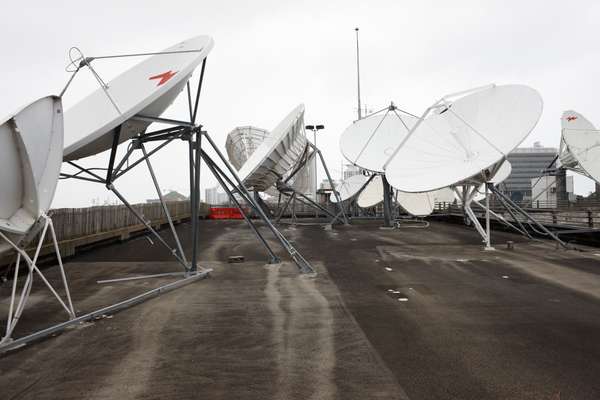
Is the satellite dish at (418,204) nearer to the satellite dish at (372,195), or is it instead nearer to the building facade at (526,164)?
the satellite dish at (372,195)

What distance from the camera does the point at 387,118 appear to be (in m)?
32.1

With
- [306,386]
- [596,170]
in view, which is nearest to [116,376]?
[306,386]

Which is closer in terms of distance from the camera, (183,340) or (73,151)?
(183,340)

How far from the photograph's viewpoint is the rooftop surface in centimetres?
518

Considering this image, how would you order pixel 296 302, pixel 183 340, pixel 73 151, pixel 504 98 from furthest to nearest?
pixel 504 98
pixel 296 302
pixel 73 151
pixel 183 340

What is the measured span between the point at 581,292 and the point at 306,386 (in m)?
8.40

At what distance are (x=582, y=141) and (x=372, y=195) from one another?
17847 mm

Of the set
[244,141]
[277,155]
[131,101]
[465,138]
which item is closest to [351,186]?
[244,141]

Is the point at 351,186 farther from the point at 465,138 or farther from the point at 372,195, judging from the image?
the point at 465,138

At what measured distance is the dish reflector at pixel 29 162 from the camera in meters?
6.20

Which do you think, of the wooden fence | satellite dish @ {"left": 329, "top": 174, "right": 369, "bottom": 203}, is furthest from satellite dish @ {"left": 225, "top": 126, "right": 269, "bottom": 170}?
the wooden fence

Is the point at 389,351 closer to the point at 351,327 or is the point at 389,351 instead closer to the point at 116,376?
the point at 351,327

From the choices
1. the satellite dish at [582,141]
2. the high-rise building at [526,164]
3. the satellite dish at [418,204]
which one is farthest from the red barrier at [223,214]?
the high-rise building at [526,164]

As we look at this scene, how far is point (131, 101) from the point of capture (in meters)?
10.0
